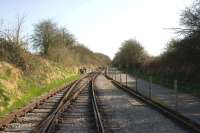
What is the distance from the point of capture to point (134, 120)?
16156mm

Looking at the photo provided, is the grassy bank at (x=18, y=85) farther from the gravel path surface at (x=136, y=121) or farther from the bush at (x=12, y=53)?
the gravel path surface at (x=136, y=121)

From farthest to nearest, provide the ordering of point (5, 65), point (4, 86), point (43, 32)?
point (43, 32) < point (5, 65) < point (4, 86)

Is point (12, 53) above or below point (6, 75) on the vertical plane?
above

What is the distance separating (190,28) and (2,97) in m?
16.5

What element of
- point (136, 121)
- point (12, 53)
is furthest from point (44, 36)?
point (136, 121)

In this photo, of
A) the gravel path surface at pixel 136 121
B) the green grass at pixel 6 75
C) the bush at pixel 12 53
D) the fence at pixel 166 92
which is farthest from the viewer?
the bush at pixel 12 53

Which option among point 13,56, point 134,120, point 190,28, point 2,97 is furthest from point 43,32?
point 134,120

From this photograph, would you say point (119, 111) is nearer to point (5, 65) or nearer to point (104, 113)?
point (104, 113)

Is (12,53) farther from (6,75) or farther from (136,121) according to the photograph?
(136,121)

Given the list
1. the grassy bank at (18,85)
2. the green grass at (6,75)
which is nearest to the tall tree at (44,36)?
the grassy bank at (18,85)

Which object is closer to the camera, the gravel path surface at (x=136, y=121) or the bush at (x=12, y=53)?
the gravel path surface at (x=136, y=121)

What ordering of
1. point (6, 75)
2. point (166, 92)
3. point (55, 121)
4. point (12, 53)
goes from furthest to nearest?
point (12, 53), point (166, 92), point (6, 75), point (55, 121)

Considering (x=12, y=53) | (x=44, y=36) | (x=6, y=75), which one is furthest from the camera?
(x=44, y=36)

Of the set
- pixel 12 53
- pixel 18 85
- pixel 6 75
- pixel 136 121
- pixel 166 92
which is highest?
pixel 12 53
